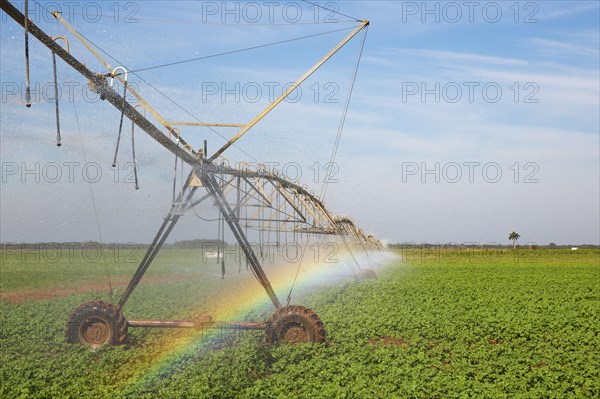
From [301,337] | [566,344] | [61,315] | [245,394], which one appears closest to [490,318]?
[566,344]

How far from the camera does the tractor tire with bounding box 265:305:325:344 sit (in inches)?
472

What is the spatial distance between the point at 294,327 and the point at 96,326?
431 centimetres

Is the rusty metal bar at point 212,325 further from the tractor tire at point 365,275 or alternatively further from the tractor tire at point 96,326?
the tractor tire at point 365,275

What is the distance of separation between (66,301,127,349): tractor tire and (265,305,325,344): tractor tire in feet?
10.5

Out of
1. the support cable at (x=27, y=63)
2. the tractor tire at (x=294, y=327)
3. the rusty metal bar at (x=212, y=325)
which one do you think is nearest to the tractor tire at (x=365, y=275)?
the tractor tire at (x=294, y=327)

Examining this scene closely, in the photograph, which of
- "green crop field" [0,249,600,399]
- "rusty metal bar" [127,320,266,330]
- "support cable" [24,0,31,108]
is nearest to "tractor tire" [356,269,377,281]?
"green crop field" [0,249,600,399]

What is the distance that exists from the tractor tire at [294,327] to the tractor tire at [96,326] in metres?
3.20

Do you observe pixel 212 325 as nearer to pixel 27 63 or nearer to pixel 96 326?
pixel 96 326

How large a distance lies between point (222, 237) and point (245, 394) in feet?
16.2

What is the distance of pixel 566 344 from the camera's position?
13289 millimetres

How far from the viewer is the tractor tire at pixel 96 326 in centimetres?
1212

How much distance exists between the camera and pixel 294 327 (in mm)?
12117

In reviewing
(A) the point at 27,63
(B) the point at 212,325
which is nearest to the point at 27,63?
(A) the point at 27,63

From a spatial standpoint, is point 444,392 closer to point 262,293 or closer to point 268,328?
point 268,328
